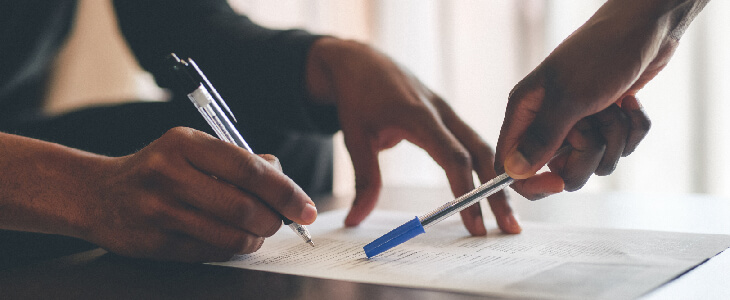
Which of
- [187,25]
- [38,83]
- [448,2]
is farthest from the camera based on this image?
[448,2]

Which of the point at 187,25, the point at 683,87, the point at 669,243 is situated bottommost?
the point at 187,25

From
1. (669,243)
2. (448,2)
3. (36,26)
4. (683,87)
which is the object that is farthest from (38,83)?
(683,87)

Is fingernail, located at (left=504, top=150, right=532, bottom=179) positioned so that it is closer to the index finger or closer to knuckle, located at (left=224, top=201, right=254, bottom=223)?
the index finger

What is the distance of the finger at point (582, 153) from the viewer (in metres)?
0.61

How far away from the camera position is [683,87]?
180 centimetres

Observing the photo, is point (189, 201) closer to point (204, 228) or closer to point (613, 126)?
point (204, 228)

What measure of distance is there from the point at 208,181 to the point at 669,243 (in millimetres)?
458

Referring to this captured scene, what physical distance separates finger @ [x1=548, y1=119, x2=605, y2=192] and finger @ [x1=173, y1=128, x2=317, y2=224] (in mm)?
300

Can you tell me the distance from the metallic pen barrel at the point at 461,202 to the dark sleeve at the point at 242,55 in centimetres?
37

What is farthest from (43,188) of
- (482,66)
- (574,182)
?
(482,66)

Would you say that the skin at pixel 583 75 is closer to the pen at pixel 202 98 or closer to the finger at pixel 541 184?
the finger at pixel 541 184

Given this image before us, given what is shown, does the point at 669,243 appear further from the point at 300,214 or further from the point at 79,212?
the point at 79,212

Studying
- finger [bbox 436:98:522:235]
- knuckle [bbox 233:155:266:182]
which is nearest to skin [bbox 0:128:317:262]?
knuckle [bbox 233:155:266:182]

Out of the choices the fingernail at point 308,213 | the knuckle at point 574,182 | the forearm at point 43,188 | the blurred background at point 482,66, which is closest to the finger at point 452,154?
the knuckle at point 574,182
